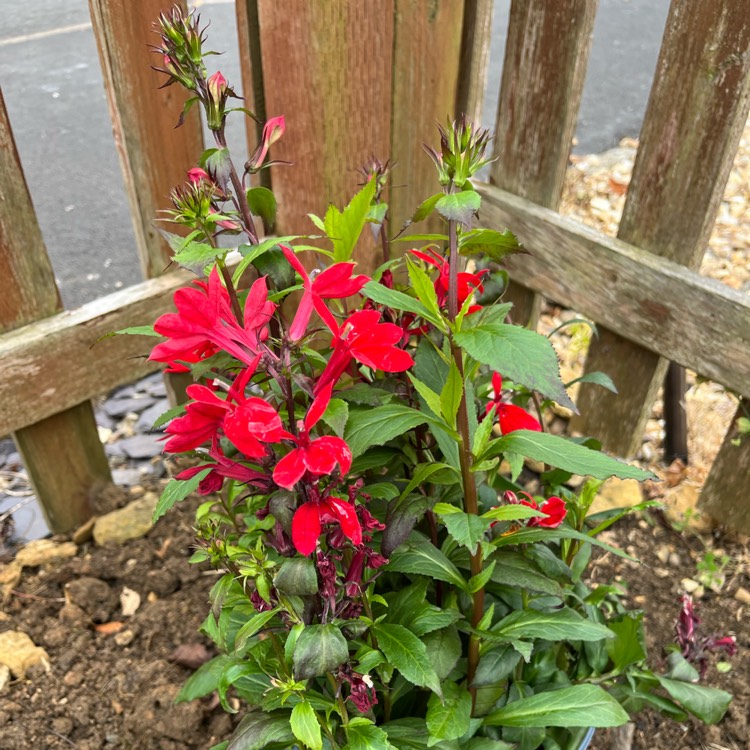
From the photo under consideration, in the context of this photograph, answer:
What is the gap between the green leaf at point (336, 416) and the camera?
91 cm

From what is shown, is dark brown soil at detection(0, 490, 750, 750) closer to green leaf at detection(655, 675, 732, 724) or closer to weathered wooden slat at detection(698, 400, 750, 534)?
weathered wooden slat at detection(698, 400, 750, 534)

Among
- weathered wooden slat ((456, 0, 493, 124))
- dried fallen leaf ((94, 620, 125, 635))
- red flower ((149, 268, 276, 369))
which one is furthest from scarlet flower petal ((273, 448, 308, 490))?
weathered wooden slat ((456, 0, 493, 124))

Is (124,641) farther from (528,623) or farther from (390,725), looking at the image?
(528,623)

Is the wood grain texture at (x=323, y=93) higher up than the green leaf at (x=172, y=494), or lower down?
higher up

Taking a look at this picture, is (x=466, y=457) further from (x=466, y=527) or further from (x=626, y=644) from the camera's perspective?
(x=626, y=644)

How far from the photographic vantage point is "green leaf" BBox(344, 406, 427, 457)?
39.8 inches

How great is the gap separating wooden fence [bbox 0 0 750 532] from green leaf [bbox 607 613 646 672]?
69 cm

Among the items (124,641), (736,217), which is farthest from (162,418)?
(736,217)

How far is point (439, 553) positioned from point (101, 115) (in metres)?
4.10

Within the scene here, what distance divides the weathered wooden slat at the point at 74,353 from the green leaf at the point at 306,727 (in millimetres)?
1010

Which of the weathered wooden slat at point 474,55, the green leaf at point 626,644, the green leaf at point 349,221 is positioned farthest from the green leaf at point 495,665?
the weathered wooden slat at point 474,55

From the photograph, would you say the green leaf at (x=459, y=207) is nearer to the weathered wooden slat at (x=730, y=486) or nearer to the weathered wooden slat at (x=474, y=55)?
the weathered wooden slat at (x=474, y=55)

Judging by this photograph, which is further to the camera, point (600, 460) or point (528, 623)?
point (528, 623)

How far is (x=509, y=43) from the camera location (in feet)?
6.74
